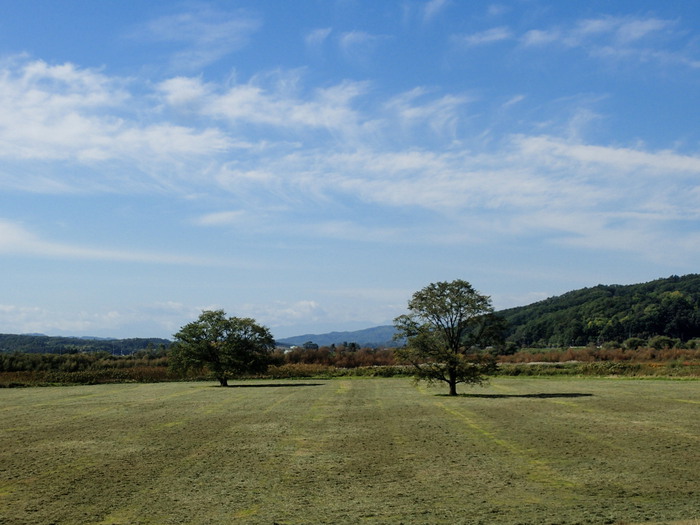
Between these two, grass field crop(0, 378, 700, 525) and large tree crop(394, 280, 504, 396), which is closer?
grass field crop(0, 378, 700, 525)

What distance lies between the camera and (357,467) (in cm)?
1847

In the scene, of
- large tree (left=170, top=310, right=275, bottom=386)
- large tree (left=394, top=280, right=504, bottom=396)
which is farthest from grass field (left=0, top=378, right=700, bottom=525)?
large tree (left=170, top=310, right=275, bottom=386)

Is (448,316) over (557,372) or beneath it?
over

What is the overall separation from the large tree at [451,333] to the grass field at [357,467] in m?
12.6

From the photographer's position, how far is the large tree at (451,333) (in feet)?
155

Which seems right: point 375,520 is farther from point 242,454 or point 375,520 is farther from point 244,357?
point 244,357

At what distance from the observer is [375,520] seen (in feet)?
41.3

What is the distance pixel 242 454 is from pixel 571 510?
1162cm

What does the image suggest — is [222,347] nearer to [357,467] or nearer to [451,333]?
[451,333]

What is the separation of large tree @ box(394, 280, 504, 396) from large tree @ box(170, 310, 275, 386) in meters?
24.6

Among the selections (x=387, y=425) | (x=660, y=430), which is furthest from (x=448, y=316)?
(x=660, y=430)

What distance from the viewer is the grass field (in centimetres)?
1337

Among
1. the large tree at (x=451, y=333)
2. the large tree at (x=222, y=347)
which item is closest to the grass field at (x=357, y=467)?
the large tree at (x=451, y=333)

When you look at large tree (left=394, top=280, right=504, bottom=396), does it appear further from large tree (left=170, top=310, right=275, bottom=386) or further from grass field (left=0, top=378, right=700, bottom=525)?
large tree (left=170, top=310, right=275, bottom=386)
